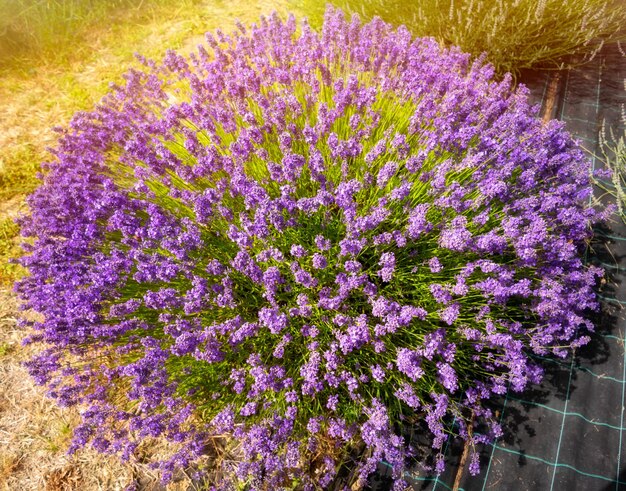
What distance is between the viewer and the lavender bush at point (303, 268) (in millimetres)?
2133

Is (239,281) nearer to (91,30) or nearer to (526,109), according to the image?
(526,109)

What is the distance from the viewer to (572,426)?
2664 millimetres

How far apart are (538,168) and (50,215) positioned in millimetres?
3203

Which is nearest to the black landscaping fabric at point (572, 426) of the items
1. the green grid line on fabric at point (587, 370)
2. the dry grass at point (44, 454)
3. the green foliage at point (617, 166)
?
the green grid line on fabric at point (587, 370)

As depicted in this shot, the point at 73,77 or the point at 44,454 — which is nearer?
the point at 44,454

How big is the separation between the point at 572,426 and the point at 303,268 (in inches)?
80.3

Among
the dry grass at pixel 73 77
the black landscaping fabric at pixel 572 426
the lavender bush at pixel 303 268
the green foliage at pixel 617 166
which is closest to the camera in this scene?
the lavender bush at pixel 303 268

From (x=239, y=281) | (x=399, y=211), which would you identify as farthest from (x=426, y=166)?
(x=239, y=281)

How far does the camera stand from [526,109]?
2.94m

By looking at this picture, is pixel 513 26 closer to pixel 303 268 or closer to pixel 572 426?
pixel 303 268

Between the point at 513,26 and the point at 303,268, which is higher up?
the point at 513,26

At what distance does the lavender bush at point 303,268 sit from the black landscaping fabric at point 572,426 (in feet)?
0.48

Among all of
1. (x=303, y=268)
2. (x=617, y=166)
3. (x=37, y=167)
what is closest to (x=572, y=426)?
(x=303, y=268)

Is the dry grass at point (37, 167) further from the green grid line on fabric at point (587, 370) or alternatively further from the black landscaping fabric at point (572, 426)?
the green grid line on fabric at point (587, 370)
